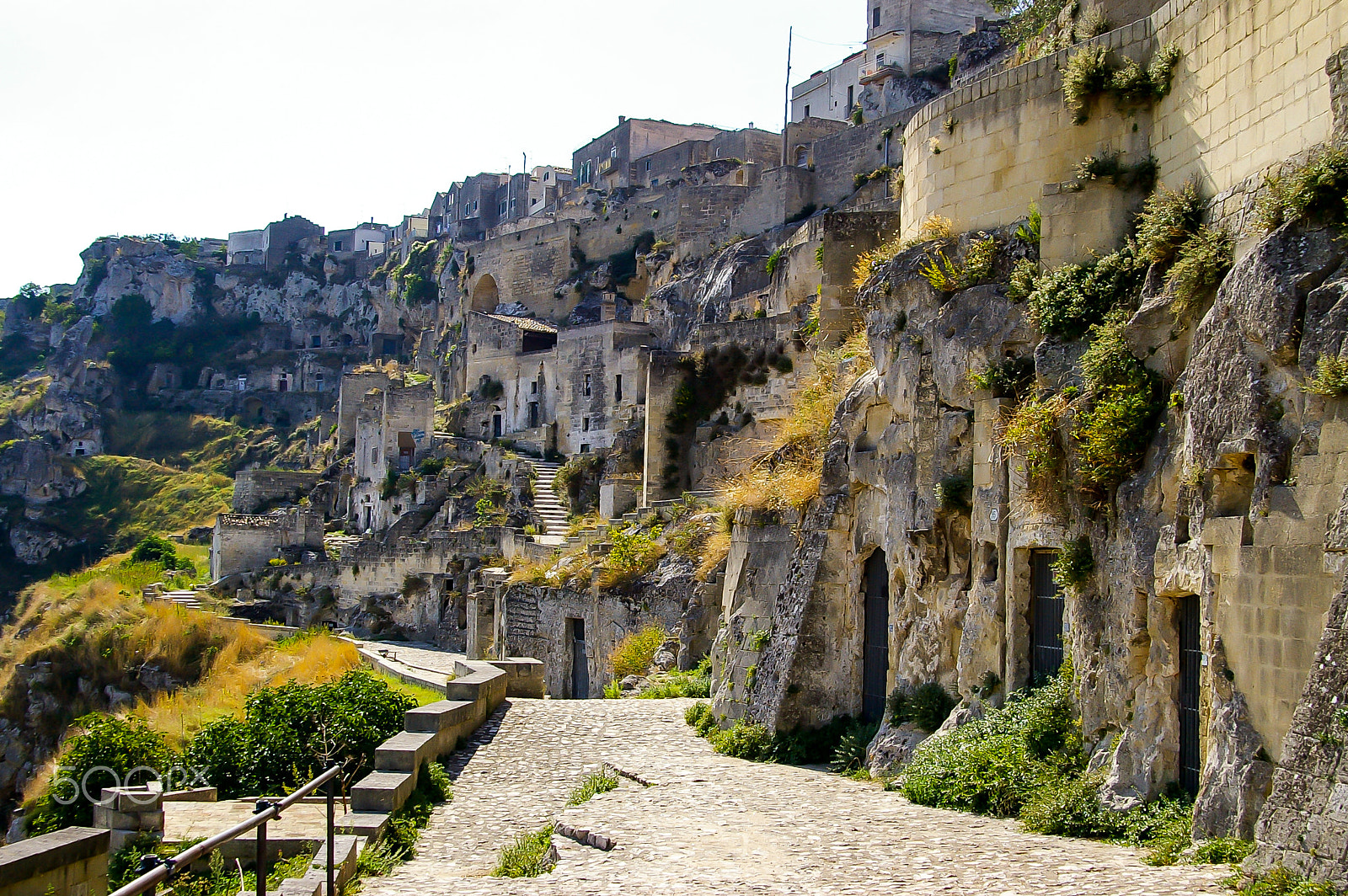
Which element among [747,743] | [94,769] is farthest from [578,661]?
[94,769]

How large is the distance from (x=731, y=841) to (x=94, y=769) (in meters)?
7.64

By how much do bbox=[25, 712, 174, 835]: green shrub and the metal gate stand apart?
1111 centimetres

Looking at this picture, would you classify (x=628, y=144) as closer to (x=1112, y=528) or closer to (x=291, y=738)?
(x=291, y=738)

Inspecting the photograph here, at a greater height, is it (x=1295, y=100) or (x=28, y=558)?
(x=1295, y=100)

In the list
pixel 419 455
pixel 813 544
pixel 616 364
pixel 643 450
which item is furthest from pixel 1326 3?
pixel 419 455

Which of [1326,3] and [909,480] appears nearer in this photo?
[1326,3]

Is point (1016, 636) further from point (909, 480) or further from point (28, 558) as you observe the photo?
point (28, 558)

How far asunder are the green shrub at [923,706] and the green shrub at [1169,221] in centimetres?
467

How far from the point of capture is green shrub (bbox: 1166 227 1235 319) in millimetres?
9766

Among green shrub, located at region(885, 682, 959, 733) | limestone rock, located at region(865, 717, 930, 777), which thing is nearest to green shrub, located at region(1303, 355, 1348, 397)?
green shrub, located at region(885, 682, 959, 733)

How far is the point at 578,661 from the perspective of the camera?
82.9 ft

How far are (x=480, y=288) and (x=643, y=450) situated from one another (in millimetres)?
29701

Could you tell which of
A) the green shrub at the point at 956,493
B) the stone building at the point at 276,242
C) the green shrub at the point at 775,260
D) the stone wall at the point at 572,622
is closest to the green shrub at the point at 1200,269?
the green shrub at the point at 956,493

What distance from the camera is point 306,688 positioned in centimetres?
1502
